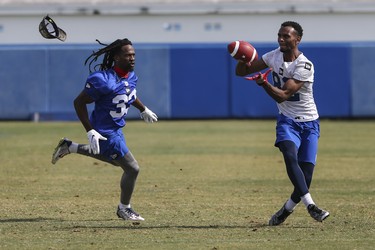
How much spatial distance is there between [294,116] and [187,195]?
9.60 feet

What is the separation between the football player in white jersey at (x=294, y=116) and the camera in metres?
9.72

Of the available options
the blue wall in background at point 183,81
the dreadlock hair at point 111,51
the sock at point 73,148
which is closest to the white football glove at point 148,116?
the dreadlock hair at point 111,51

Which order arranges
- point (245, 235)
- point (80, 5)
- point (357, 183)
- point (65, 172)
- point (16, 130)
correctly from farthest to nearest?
point (80, 5), point (16, 130), point (65, 172), point (357, 183), point (245, 235)

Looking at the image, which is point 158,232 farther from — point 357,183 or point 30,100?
point 30,100

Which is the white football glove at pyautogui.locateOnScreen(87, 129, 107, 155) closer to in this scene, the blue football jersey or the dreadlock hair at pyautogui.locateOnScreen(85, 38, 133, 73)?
the blue football jersey

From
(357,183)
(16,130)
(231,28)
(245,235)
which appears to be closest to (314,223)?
(245,235)

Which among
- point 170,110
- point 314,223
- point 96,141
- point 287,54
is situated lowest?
point 170,110

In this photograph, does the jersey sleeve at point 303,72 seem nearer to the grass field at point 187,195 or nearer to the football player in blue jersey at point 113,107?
the grass field at point 187,195

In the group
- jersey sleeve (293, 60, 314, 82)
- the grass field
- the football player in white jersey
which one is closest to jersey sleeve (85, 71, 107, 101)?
the grass field

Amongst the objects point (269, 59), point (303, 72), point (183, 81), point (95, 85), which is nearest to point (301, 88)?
point (303, 72)

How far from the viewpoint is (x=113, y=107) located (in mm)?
10211

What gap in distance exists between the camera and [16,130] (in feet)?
79.3

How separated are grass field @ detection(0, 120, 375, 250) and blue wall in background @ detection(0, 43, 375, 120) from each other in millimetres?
5197

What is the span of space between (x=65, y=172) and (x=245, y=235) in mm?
6633
